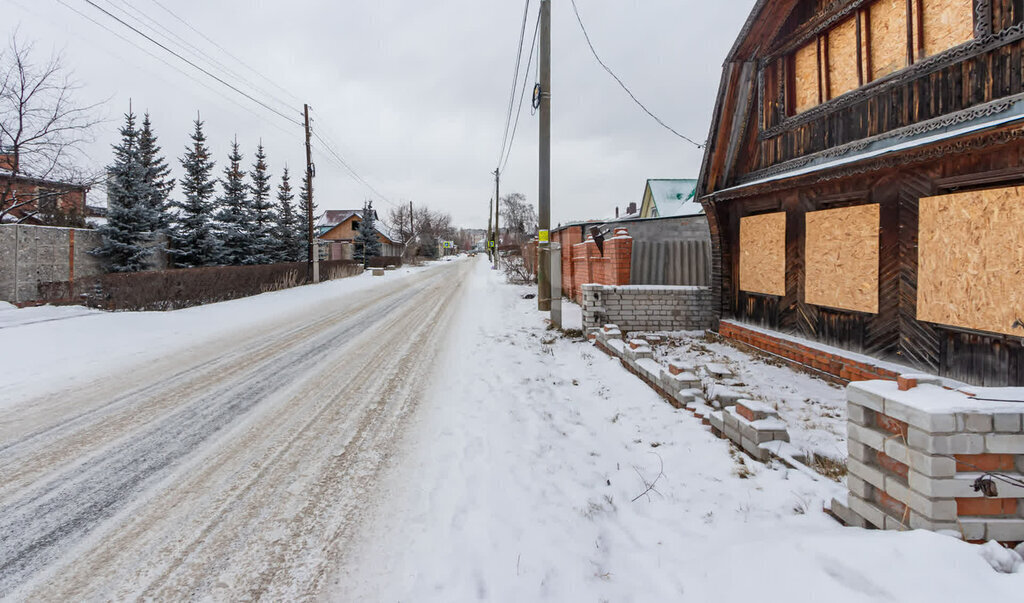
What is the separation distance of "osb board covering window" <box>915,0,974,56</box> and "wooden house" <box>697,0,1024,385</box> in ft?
0.05

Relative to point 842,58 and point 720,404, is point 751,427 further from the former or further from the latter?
point 842,58

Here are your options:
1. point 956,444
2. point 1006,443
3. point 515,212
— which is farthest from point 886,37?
point 515,212

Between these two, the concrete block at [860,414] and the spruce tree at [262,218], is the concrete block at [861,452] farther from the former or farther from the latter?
the spruce tree at [262,218]

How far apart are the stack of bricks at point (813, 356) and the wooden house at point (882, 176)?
0.74 feet

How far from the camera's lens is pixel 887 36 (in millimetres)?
5758

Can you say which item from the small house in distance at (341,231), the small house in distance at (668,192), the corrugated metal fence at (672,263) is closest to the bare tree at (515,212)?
the small house in distance at (341,231)

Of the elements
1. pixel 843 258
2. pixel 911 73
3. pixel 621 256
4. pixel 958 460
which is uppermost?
pixel 911 73

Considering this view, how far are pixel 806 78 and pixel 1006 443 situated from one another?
274 inches

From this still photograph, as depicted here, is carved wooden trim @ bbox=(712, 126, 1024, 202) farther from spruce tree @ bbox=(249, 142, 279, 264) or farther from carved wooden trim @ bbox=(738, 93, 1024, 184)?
spruce tree @ bbox=(249, 142, 279, 264)

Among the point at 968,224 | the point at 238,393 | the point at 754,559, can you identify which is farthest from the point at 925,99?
the point at 238,393

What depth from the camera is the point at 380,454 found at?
3680 mm

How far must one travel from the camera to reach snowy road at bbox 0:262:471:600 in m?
2.28

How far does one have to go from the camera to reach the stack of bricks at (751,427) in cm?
357

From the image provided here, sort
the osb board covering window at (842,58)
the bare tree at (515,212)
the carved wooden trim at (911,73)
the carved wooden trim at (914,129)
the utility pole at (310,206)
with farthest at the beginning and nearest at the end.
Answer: the bare tree at (515,212) → the utility pole at (310,206) → the osb board covering window at (842,58) → the carved wooden trim at (911,73) → the carved wooden trim at (914,129)
